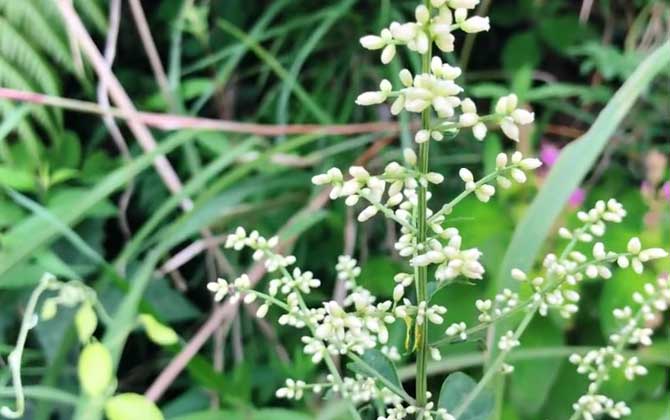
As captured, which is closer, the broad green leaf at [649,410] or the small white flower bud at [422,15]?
the small white flower bud at [422,15]

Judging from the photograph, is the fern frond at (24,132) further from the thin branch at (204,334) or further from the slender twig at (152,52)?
the thin branch at (204,334)

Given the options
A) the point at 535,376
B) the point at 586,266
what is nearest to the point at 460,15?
the point at 586,266

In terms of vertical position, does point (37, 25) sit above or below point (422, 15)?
below

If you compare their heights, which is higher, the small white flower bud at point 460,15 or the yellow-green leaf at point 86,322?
the small white flower bud at point 460,15

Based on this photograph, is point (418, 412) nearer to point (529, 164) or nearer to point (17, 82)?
point (529, 164)

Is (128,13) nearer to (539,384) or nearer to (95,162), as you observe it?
(95,162)

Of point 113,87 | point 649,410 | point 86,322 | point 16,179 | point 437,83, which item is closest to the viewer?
point 437,83

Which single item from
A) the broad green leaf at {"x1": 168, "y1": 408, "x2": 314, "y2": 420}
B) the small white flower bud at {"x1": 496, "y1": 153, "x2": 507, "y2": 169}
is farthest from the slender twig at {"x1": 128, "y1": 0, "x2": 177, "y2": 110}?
the small white flower bud at {"x1": 496, "y1": 153, "x2": 507, "y2": 169}

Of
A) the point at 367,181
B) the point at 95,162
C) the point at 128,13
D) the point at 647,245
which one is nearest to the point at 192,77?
the point at 128,13

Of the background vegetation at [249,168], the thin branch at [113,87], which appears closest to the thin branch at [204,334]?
the background vegetation at [249,168]
